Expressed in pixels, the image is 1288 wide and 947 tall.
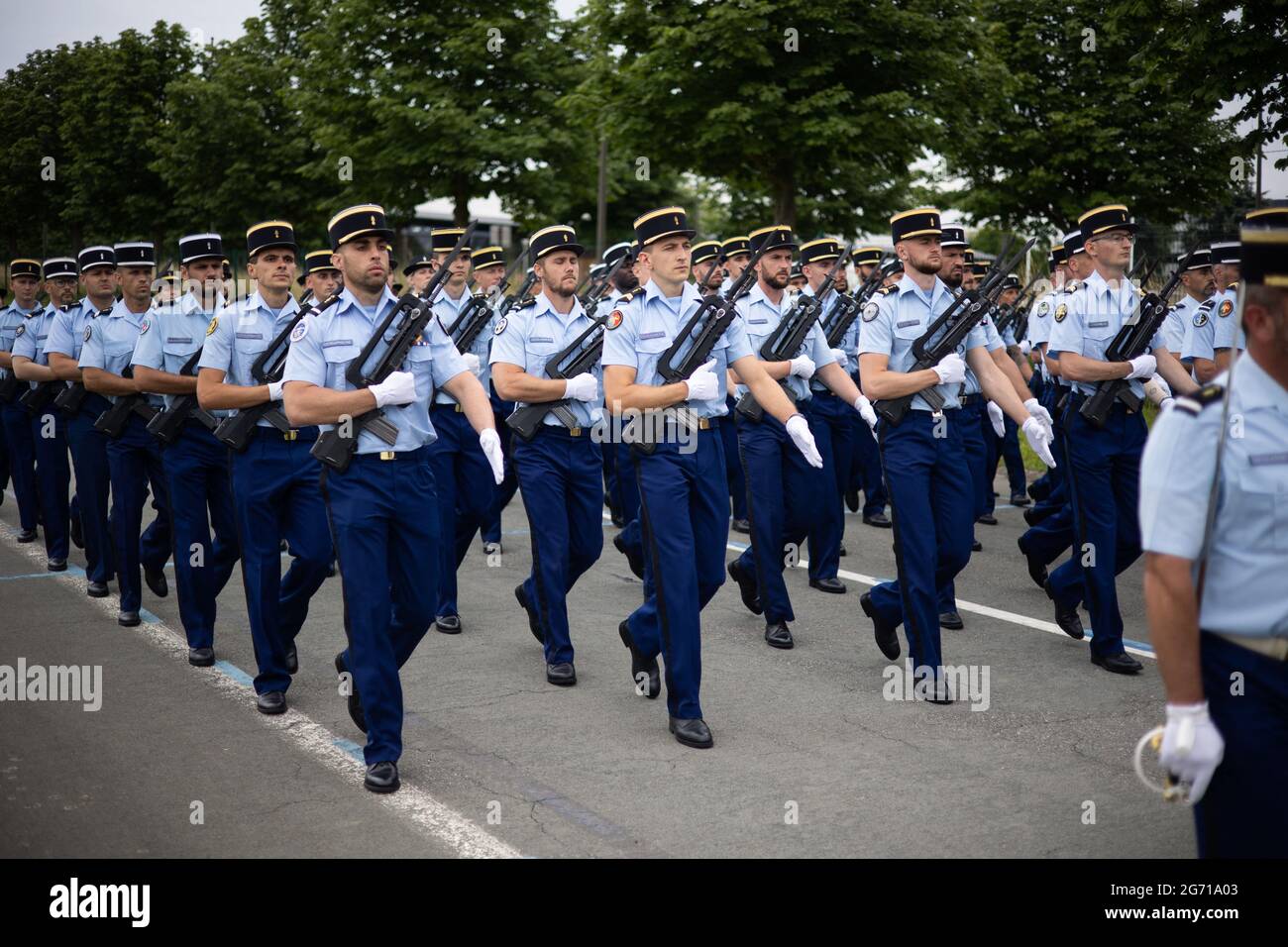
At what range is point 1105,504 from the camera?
6926mm

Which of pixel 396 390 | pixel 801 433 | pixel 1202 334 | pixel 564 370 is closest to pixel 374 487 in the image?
pixel 396 390

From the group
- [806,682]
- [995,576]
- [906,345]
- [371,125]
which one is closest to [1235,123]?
[995,576]

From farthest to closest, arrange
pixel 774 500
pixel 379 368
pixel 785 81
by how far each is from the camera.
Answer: pixel 785 81 → pixel 774 500 → pixel 379 368

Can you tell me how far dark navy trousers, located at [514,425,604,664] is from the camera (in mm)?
6848

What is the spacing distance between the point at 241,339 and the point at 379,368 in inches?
59.0

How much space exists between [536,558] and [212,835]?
101 inches

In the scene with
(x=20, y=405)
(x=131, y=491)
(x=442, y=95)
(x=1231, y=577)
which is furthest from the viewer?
(x=442, y=95)

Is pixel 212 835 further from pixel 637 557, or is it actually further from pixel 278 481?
pixel 637 557

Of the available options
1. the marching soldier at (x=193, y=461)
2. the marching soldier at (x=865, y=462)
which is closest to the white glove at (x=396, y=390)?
the marching soldier at (x=193, y=461)

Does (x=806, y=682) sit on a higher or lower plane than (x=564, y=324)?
lower

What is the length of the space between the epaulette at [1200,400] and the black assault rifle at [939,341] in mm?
3545

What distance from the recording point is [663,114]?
21.0 metres

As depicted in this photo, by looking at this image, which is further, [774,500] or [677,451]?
[774,500]

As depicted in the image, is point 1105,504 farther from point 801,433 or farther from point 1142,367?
point 801,433
